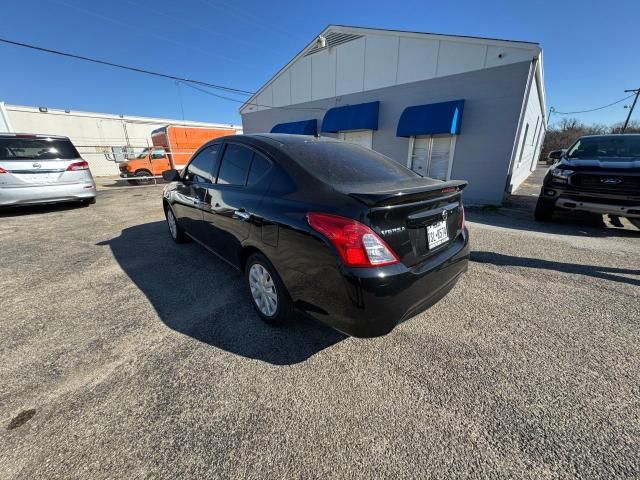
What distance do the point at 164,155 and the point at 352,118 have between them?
34.7 feet

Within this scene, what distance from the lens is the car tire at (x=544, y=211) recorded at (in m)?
5.54

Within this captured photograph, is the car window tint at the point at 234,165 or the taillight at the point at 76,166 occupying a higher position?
the car window tint at the point at 234,165

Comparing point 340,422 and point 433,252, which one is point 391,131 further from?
point 340,422

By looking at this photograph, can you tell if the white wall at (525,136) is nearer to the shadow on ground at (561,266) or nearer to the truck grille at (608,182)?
the truck grille at (608,182)

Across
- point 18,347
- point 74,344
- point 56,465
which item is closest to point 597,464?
point 56,465

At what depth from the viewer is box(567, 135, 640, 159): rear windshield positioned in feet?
17.3

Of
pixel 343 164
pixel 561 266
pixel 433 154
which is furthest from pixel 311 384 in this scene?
pixel 433 154

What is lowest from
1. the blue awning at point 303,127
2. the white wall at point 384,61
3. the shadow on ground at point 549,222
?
the shadow on ground at point 549,222

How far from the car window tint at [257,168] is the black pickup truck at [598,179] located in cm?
586

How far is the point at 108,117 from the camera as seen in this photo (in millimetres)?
20484

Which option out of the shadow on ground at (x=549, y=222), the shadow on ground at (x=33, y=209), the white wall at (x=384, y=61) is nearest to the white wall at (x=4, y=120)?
the shadow on ground at (x=33, y=209)

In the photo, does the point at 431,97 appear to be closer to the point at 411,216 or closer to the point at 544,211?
the point at 544,211

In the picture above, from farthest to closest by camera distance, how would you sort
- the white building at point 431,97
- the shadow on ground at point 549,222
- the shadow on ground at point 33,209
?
the white building at point 431,97 → the shadow on ground at point 33,209 → the shadow on ground at point 549,222

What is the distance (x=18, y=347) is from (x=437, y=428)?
3.20 metres
